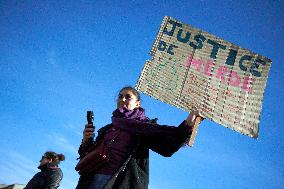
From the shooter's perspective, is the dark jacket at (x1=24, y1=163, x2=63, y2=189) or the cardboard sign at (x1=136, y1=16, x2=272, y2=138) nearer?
the cardboard sign at (x1=136, y1=16, x2=272, y2=138)

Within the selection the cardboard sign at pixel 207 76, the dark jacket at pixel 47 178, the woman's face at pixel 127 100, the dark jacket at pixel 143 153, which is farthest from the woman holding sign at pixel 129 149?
the dark jacket at pixel 47 178

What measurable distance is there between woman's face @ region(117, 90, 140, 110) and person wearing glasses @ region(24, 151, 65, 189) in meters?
3.55

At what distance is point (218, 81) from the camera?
16.0ft

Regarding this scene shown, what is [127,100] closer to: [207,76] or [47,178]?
[207,76]

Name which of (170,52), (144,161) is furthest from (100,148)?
(170,52)

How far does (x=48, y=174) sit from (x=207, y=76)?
12.7 feet

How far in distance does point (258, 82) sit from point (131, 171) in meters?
3.08

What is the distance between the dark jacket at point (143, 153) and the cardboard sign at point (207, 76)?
1.48m

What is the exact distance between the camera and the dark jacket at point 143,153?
2.73 m

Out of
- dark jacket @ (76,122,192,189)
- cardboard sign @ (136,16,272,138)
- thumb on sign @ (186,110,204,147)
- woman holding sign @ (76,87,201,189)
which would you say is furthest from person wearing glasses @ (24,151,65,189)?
thumb on sign @ (186,110,204,147)

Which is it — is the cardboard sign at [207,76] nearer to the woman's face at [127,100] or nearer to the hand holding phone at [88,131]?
the woman's face at [127,100]

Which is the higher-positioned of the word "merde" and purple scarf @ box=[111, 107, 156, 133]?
the word "merde"

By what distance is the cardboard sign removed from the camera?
15.0ft

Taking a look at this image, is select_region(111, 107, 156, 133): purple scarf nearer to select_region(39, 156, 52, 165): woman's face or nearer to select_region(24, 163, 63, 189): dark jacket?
select_region(24, 163, 63, 189): dark jacket
